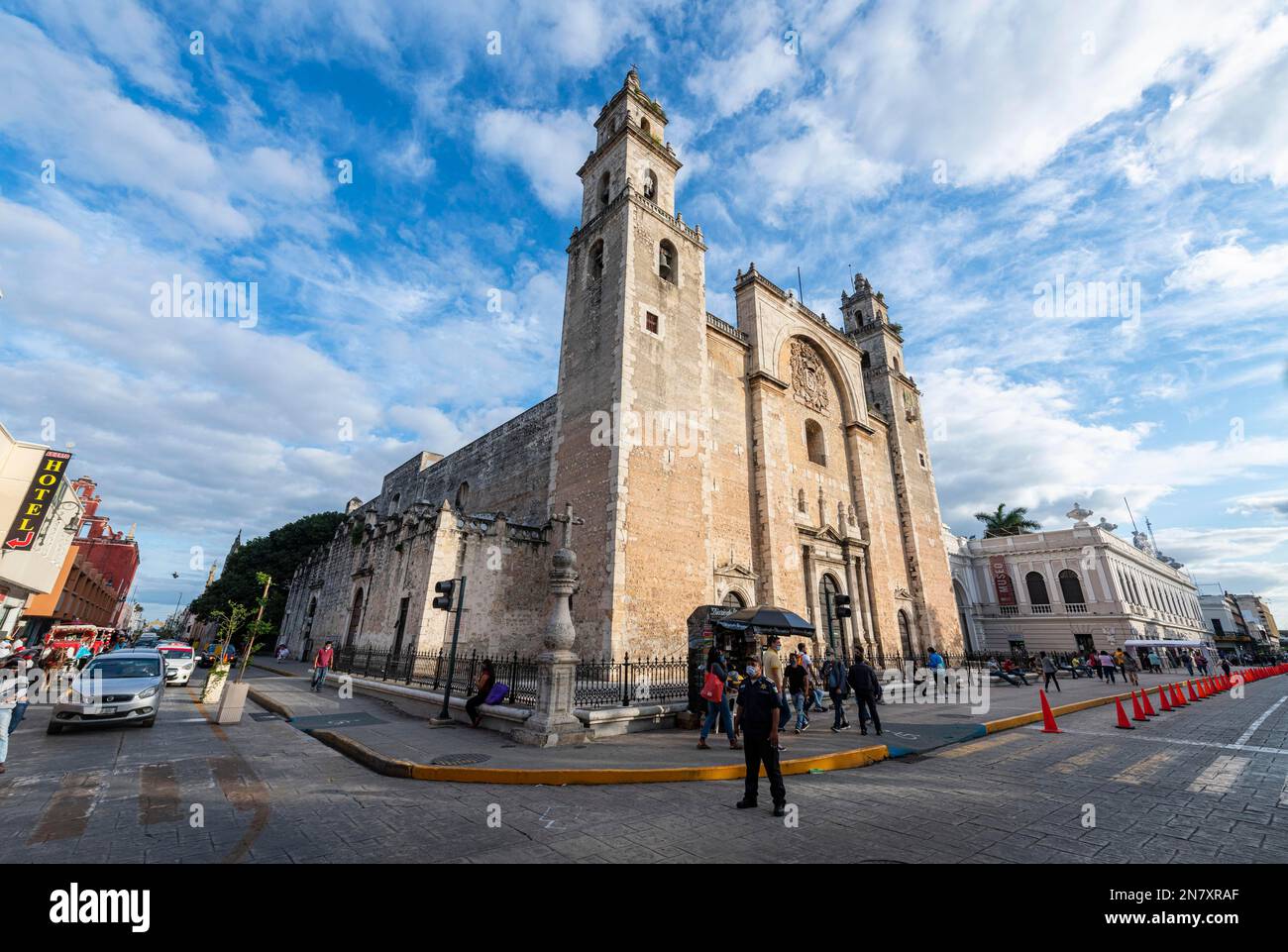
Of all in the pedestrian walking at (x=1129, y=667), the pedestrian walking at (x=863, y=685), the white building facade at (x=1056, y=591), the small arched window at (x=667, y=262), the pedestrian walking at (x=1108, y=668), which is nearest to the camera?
the pedestrian walking at (x=863, y=685)

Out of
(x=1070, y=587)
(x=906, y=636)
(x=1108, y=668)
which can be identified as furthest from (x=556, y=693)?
(x=1070, y=587)

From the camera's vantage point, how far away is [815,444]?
26672 mm

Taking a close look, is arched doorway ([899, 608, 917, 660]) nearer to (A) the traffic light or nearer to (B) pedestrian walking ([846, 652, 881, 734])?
(B) pedestrian walking ([846, 652, 881, 734])

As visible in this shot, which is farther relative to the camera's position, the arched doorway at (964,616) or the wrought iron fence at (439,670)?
the arched doorway at (964,616)

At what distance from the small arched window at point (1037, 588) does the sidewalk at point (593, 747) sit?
30685 mm

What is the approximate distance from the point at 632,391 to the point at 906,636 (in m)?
19.7

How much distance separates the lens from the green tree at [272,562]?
1631 inches

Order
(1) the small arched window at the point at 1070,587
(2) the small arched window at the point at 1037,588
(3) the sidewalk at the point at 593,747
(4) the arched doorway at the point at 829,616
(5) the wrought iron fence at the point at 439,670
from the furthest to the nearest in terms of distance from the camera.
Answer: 1. (2) the small arched window at the point at 1037,588
2. (1) the small arched window at the point at 1070,587
3. (4) the arched doorway at the point at 829,616
4. (5) the wrought iron fence at the point at 439,670
5. (3) the sidewalk at the point at 593,747

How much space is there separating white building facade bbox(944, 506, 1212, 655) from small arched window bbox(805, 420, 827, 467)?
19.8 meters

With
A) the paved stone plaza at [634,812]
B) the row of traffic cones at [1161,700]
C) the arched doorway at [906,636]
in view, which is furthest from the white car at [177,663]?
the arched doorway at [906,636]

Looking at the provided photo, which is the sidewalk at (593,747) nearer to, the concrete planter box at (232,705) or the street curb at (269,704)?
the street curb at (269,704)

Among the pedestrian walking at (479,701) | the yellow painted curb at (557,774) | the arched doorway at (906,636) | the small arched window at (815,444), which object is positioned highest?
the small arched window at (815,444)

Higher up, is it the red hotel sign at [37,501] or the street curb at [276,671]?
the red hotel sign at [37,501]

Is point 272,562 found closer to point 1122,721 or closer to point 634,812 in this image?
Answer: point 634,812
